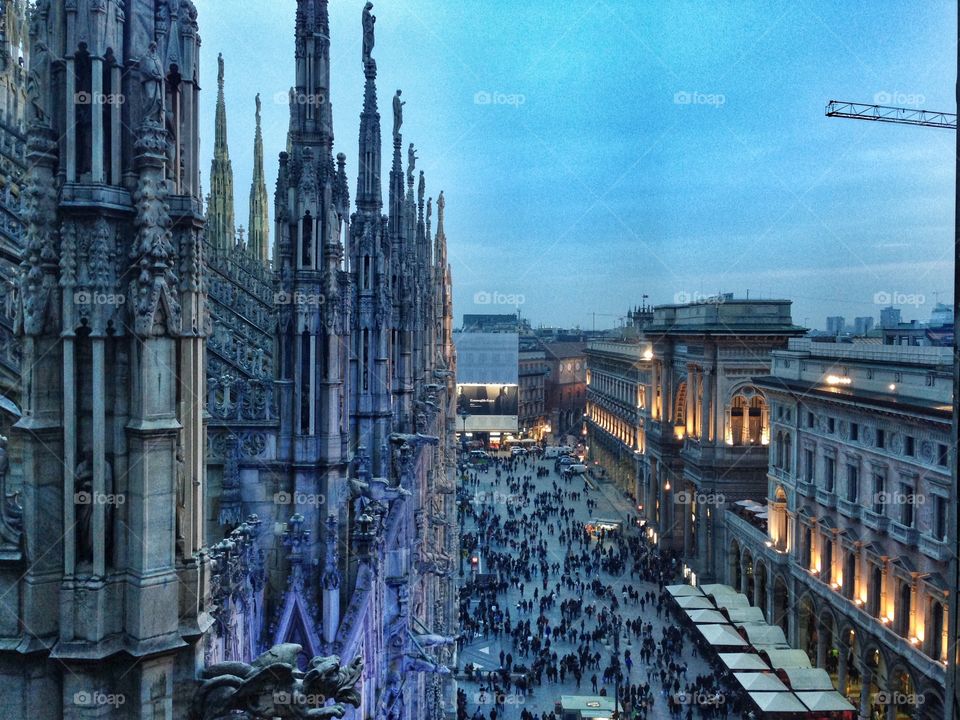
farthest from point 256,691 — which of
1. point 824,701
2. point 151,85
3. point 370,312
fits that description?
point 824,701

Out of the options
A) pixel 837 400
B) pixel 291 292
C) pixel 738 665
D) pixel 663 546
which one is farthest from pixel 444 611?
pixel 663 546

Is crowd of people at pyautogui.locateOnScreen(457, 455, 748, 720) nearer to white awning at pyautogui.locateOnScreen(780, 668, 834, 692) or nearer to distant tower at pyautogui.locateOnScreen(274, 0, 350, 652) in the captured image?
white awning at pyautogui.locateOnScreen(780, 668, 834, 692)

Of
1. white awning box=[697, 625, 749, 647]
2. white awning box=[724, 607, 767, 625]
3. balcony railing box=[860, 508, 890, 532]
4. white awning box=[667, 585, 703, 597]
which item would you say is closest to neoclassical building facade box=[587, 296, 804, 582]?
white awning box=[667, 585, 703, 597]

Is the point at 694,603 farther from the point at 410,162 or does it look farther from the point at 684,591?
the point at 410,162

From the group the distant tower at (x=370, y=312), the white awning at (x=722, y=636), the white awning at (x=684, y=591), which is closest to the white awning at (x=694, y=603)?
the white awning at (x=684, y=591)

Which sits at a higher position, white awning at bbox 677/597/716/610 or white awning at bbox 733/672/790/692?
white awning at bbox 733/672/790/692

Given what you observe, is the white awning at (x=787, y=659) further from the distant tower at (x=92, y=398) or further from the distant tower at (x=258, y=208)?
the distant tower at (x=258, y=208)
